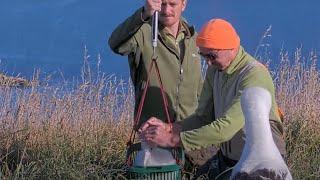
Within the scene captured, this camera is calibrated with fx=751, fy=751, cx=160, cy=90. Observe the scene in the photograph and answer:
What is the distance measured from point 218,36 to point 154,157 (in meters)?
0.83

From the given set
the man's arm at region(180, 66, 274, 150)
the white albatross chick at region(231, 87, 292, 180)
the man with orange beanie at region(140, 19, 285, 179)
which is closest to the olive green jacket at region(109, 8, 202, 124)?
the man with orange beanie at region(140, 19, 285, 179)

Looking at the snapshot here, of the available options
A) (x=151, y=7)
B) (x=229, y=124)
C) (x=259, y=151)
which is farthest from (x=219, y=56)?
(x=259, y=151)

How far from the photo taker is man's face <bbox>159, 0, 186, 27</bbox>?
511 centimetres

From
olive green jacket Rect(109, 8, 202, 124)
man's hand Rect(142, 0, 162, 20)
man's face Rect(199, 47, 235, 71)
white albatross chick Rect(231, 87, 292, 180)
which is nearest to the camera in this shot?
white albatross chick Rect(231, 87, 292, 180)

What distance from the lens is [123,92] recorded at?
295 inches

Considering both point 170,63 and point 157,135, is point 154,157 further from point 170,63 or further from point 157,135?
point 170,63

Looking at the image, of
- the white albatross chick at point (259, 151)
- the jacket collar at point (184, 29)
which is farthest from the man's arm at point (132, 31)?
the white albatross chick at point (259, 151)

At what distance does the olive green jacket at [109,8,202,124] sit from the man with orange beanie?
0.74m

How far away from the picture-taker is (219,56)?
167 inches

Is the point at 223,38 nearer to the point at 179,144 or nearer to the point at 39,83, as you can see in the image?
the point at 179,144

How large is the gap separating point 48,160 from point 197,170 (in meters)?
1.12

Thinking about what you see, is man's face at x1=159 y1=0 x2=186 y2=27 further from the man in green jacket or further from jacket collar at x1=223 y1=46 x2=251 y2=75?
jacket collar at x1=223 y1=46 x2=251 y2=75

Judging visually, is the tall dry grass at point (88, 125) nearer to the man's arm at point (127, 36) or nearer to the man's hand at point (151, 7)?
the man's arm at point (127, 36)

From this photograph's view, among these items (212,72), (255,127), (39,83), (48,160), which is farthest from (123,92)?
(255,127)
